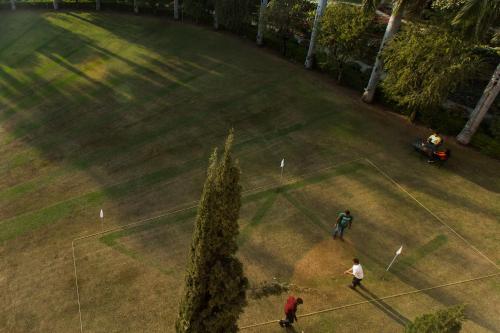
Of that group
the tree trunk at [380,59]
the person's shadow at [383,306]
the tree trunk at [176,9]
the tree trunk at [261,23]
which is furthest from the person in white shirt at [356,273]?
the tree trunk at [176,9]

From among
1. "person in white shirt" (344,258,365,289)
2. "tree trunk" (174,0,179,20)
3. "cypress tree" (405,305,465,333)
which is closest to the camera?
"cypress tree" (405,305,465,333)

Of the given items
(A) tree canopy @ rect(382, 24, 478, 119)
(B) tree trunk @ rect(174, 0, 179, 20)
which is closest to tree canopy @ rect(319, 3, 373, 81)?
(A) tree canopy @ rect(382, 24, 478, 119)

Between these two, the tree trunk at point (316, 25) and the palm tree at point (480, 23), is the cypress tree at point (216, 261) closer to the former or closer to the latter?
the palm tree at point (480, 23)

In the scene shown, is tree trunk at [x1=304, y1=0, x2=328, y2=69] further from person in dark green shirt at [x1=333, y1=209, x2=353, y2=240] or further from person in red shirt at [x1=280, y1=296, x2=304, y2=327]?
person in red shirt at [x1=280, y1=296, x2=304, y2=327]

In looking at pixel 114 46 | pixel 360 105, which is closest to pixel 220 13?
pixel 114 46

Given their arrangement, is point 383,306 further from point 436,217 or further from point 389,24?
point 389,24

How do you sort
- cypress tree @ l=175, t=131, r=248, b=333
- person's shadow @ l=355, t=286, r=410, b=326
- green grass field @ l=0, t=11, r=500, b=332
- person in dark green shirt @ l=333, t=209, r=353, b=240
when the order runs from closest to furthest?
cypress tree @ l=175, t=131, r=248, b=333 → person's shadow @ l=355, t=286, r=410, b=326 → green grass field @ l=0, t=11, r=500, b=332 → person in dark green shirt @ l=333, t=209, r=353, b=240

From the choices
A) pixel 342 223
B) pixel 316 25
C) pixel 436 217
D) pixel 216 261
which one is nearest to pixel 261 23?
pixel 316 25
